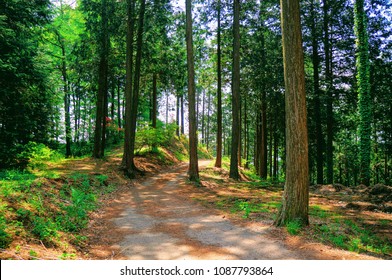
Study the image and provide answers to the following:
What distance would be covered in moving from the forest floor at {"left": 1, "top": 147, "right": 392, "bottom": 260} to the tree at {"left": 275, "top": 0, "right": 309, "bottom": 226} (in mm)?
480

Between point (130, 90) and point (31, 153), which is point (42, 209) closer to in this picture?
point (31, 153)

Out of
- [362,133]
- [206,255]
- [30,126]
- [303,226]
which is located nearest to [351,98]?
[362,133]

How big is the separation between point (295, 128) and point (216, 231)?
2.99 m

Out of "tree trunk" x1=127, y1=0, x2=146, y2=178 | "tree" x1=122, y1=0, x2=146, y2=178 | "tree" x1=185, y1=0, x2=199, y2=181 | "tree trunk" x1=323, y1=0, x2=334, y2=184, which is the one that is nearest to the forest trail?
"tree" x1=185, y1=0, x2=199, y2=181

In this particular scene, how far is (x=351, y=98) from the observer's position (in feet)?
53.2

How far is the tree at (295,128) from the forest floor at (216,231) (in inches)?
18.9

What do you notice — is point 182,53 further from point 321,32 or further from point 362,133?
point 362,133

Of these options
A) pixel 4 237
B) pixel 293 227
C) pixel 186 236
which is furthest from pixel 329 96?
pixel 4 237

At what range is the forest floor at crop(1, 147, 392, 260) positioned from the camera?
478 cm

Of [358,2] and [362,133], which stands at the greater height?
[358,2]

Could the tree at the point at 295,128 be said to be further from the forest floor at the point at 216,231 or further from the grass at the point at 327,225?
the forest floor at the point at 216,231

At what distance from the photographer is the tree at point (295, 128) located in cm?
600

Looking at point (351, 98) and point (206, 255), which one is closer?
point (206, 255)

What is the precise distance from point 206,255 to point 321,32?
53.4 ft
